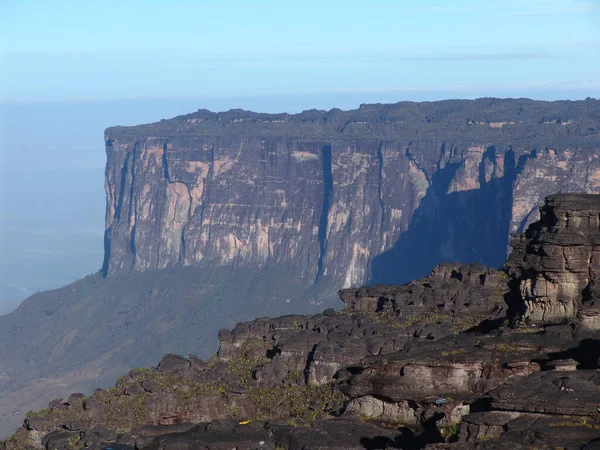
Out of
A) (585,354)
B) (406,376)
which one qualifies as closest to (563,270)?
(585,354)

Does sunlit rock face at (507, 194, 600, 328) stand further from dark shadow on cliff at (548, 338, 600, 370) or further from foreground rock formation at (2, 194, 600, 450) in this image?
dark shadow on cliff at (548, 338, 600, 370)

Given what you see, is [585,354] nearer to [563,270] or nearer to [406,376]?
[406,376]

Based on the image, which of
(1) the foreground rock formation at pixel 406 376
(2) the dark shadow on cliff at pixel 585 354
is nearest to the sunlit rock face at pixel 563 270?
(1) the foreground rock formation at pixel 406 376

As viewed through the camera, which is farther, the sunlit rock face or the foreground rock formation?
the sunlit rock face

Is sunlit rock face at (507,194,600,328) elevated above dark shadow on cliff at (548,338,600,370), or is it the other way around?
sunlit rock face at (507,194,600,328)

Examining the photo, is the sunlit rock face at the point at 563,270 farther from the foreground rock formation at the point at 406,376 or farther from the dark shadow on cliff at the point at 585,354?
the dark shadow on cliff at the point at 585,354

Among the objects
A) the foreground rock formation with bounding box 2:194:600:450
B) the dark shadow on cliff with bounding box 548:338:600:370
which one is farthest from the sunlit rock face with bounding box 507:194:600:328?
the dark shadow on cliff with bounding box 548:338:600:370

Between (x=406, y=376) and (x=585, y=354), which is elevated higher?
(x=585, y=354)

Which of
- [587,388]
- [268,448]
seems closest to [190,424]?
[268,448]

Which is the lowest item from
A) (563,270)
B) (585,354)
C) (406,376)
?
(406,376)
